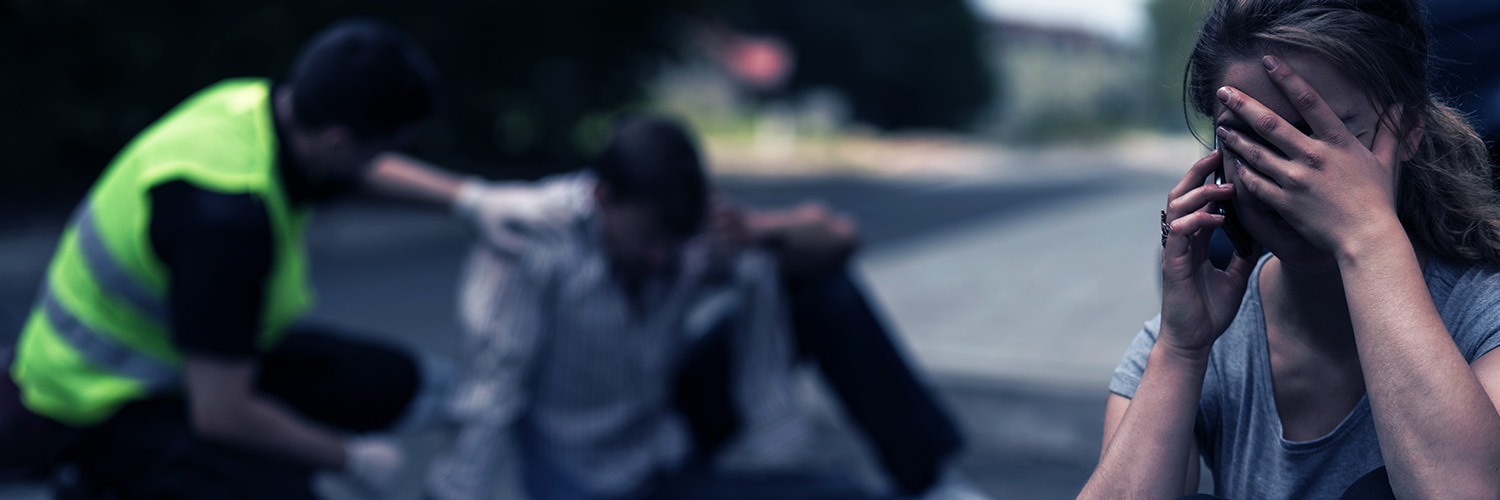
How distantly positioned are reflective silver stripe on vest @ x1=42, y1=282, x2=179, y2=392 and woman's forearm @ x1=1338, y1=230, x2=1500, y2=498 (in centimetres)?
210

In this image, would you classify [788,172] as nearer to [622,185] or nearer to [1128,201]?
[1128,201]

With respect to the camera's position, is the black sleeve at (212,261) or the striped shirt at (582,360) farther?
the striped shirt at (582,360)

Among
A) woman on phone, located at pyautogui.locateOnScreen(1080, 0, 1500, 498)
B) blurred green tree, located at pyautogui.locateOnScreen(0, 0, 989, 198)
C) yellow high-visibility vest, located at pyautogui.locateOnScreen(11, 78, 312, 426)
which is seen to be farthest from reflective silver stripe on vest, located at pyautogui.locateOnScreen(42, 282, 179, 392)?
blurred green tree, located at pyautogui.locateOnScreen(0, 0, 989, 198)

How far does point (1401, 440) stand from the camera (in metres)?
1.19

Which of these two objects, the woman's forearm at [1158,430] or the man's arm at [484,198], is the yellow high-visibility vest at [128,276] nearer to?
the man's arm at [484,198]

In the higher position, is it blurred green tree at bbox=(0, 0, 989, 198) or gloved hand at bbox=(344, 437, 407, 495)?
gloved hand at bbox=(344, 437, 407, 495)

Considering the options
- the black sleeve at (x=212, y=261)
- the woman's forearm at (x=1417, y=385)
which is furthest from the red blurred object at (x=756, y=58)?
the woman's forearm at (x=1417, y=385)

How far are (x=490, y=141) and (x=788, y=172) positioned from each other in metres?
9.54

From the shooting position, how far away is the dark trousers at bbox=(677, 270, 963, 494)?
2900mm

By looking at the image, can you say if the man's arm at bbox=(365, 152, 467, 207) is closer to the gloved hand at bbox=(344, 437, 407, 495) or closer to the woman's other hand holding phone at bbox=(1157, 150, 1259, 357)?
the gloved hand at bbox=(344, 437, 407, 495)

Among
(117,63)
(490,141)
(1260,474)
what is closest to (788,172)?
(490,141)

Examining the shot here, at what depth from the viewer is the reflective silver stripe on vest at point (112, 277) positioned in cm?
229

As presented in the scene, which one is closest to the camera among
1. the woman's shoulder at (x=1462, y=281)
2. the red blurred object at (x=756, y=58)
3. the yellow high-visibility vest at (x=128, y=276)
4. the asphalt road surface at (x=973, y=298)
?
the woman's shoulder at (x=1462, y=281)

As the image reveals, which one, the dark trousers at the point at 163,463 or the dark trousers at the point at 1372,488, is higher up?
the dark trousers at the point at 1372,488
